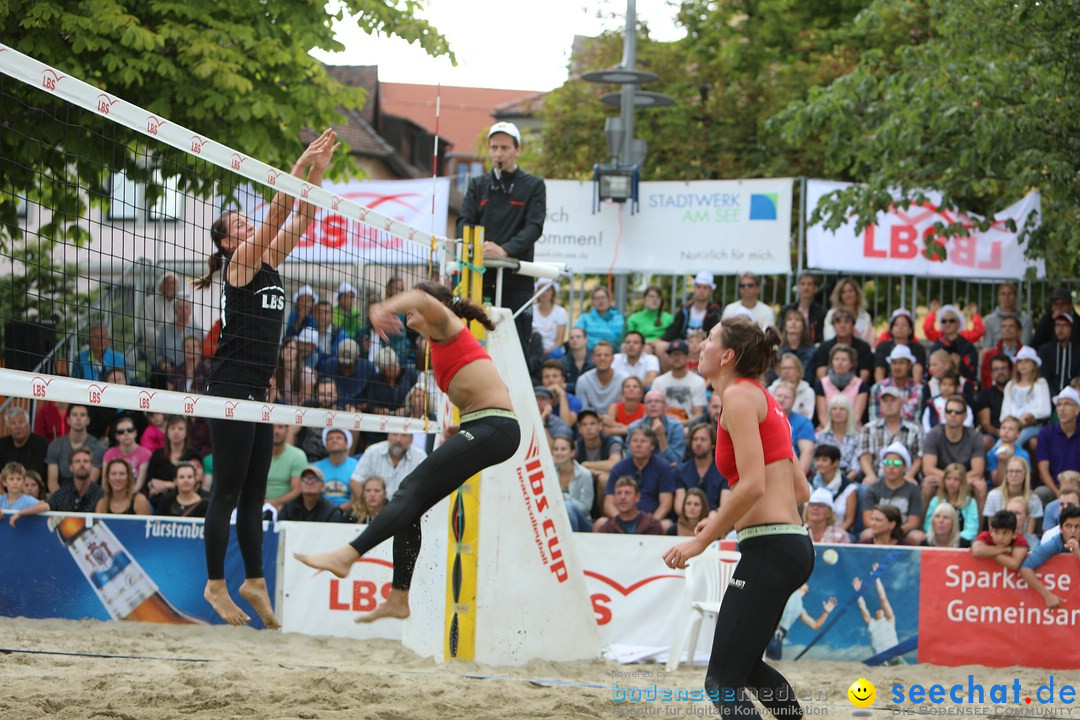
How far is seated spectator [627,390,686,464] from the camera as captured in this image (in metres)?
11.0

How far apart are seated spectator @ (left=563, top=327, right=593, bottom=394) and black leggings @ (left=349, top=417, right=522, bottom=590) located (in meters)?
6.96

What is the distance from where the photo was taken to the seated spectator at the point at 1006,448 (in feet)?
33.8

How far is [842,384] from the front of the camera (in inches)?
457

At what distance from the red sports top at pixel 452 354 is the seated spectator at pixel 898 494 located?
4948 millimetres

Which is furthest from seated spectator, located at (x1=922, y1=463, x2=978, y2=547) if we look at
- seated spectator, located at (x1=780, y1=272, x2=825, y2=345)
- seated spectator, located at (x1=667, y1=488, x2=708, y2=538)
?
seated spectator, located at (x1=780, y1=272, x2=825, y2=345)

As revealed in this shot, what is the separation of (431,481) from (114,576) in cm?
540

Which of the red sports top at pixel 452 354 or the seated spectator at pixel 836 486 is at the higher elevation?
the red sports top at pixel 452 354

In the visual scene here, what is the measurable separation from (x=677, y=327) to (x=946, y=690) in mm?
5884

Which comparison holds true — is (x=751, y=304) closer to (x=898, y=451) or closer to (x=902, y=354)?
(x=902, y=354)

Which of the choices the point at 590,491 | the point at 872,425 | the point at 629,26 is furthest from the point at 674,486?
the point at 629,26

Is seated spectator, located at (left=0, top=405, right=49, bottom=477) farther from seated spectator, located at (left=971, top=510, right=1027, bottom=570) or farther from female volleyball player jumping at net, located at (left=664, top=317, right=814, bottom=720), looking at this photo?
female volleyball player jumping at net, located at (left=664, top=317, right=814, bottom=720)

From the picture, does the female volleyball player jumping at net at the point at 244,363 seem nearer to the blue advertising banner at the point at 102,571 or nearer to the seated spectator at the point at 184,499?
the blue advertising banner at the point at 102,571

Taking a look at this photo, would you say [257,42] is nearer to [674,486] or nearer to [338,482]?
[338,482]

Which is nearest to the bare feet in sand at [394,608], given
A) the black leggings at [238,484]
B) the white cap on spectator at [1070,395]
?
the black leggings at [238,484]
